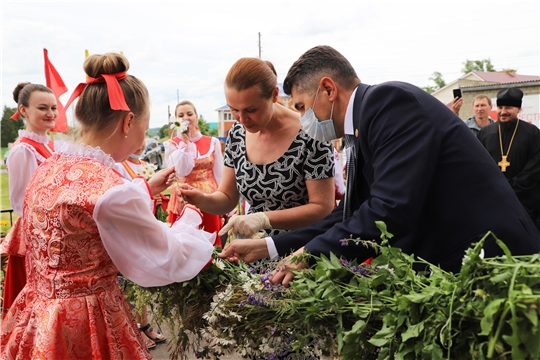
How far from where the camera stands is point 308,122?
2.42 metres

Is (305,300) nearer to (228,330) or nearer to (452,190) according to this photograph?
(228,330)

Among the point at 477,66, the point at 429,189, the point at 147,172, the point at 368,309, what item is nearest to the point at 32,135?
the point at 147,172

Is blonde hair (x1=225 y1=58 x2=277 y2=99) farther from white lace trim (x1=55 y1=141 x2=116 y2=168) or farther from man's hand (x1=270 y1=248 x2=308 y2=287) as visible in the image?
man's hand (x1=270 y1=248 x2=308 y2=287)

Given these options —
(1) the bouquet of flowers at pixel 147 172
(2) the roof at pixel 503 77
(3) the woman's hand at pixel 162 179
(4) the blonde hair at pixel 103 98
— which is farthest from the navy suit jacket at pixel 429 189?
(2) the roof at pixel 503 77

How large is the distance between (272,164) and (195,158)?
13.5 ft

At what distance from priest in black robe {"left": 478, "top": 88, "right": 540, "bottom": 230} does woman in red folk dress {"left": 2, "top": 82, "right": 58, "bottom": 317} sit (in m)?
5.09

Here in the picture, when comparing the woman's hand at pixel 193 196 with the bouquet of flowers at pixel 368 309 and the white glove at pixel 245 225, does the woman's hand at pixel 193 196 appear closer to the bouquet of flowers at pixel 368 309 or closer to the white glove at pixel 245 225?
the white glove at pixel 245 225

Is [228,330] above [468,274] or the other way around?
the other way around

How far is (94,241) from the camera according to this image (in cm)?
176

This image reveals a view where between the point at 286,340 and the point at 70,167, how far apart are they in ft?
3.19

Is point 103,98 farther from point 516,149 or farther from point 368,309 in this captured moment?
point 516,149

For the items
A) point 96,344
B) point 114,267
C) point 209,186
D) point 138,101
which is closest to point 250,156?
point 138,101

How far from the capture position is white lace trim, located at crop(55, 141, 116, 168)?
1.81 metres

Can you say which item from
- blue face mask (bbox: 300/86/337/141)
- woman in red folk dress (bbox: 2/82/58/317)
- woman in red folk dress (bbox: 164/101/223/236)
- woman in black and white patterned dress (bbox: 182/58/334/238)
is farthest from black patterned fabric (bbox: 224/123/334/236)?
woman in red folk dress (bbox: 164/101/223/236)
